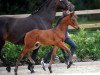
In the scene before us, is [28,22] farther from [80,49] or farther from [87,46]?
[87,46]

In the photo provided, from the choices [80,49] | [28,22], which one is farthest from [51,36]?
[80,49]

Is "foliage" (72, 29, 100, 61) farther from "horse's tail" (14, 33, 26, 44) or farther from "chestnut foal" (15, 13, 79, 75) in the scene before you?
"chestnut foal" (15, 13, 79, 75)

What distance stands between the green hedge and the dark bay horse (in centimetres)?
128

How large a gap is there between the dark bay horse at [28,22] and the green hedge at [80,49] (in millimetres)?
1278

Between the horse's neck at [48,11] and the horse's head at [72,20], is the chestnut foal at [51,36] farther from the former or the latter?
the horse's neck at [48,11]

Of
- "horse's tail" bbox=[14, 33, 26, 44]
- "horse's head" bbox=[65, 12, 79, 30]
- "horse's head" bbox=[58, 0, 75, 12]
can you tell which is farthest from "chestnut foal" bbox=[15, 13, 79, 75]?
"horse's head" bbox=[58, 0, 75, 12]

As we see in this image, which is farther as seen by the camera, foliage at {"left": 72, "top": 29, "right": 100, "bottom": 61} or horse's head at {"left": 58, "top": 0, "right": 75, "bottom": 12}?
foliage at {"left": 72, "top": 29, "right": 100, "bottom": 61}

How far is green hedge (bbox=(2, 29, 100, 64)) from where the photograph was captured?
489 inches

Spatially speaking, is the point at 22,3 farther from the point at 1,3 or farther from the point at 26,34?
the point at 26,34

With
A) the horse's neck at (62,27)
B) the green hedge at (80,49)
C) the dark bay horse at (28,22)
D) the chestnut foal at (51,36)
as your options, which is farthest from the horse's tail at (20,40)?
the green hedge at (80,49)

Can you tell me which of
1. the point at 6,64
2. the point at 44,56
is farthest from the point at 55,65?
the point at 6,64

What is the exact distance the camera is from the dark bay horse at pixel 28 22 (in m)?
10.8

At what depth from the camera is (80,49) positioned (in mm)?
12711

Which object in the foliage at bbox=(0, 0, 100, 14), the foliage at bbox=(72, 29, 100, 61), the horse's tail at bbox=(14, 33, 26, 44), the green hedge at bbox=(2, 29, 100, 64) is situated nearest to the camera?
the horse's tail at bbox=(14, 33, 26, 44)
